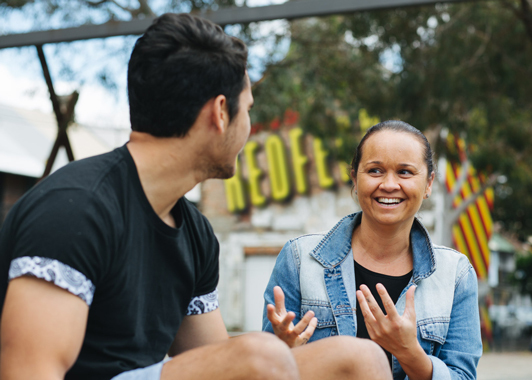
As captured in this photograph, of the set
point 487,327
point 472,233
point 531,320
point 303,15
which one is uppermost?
point 303,15

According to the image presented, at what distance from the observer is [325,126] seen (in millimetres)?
10938

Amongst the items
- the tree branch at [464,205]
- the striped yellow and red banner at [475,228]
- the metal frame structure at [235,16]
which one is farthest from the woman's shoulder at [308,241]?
the striped yellow and red banner at [475,228]

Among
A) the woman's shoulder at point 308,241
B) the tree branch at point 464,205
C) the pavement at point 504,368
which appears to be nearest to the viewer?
the woman's shoulder at point 308,241

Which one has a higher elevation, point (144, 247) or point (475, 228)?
point (144, 247)

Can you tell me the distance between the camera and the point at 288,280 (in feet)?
8.05

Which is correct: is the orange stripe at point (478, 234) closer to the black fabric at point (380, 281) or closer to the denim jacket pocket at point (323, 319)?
the black fabric at point (380, 281)

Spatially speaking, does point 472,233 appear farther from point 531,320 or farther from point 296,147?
point 531,320

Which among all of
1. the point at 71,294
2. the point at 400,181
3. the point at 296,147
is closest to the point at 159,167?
the point at 71,294

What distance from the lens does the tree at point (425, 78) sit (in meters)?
8.51

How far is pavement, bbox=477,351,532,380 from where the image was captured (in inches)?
398

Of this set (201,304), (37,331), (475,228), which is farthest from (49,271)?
(475,228)

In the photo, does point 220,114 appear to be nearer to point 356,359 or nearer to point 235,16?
point 356,359

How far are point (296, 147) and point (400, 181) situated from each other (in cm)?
1408

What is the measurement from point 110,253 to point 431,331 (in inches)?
53.6
